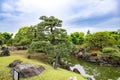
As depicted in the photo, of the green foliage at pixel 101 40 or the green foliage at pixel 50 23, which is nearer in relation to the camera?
the green foliage at pixel 50 23

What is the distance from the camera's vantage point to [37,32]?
94.2ft

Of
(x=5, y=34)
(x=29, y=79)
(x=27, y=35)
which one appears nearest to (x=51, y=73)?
(x=29, y=79)

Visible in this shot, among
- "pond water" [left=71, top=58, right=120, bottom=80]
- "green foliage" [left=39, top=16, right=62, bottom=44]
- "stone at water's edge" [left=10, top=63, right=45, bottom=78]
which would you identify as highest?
"green foliage" [left=39, top=16, right=62, bottom=44]

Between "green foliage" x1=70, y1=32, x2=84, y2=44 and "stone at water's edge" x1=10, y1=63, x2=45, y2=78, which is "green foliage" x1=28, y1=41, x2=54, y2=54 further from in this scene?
"green foliage" x1=70, y1=32, x2=84, y2=44

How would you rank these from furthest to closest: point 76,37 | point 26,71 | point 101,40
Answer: point 76,37, point 101,40, point 26,71

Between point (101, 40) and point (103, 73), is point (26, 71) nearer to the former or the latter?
point (103, 73)

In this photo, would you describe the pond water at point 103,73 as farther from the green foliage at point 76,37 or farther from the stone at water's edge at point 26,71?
the green foliage at point 76,37

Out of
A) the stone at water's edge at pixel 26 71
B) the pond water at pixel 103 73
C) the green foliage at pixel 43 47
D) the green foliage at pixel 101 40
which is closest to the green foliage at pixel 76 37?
the green foliage at pixel 101 40

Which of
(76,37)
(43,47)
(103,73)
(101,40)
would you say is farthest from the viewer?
(76,37)

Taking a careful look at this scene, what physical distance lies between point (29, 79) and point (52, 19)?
46.3 ft

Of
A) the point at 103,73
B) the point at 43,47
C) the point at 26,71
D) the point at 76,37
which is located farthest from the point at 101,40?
the point at 26,71

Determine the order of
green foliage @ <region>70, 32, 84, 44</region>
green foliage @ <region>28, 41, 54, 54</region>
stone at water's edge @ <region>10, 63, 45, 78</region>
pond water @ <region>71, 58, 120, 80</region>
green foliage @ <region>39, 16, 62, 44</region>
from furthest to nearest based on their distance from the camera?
green foliage @ <region>70, 32, 84, 44</region>
green foliage @ <region>39, 16, 62, 44</region>
pond water @ <region>71, 58, 120, 80</region>
green foliage @ <region>28, 41, 54, 54</region>
stone at water's edge @ <region>10, 63, 45, 78</region>

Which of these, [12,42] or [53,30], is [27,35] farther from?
[12,42]

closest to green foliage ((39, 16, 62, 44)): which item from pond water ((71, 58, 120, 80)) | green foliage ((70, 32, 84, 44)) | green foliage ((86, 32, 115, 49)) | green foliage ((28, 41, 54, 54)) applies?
green foliage ((28, 41, 54, 54))
